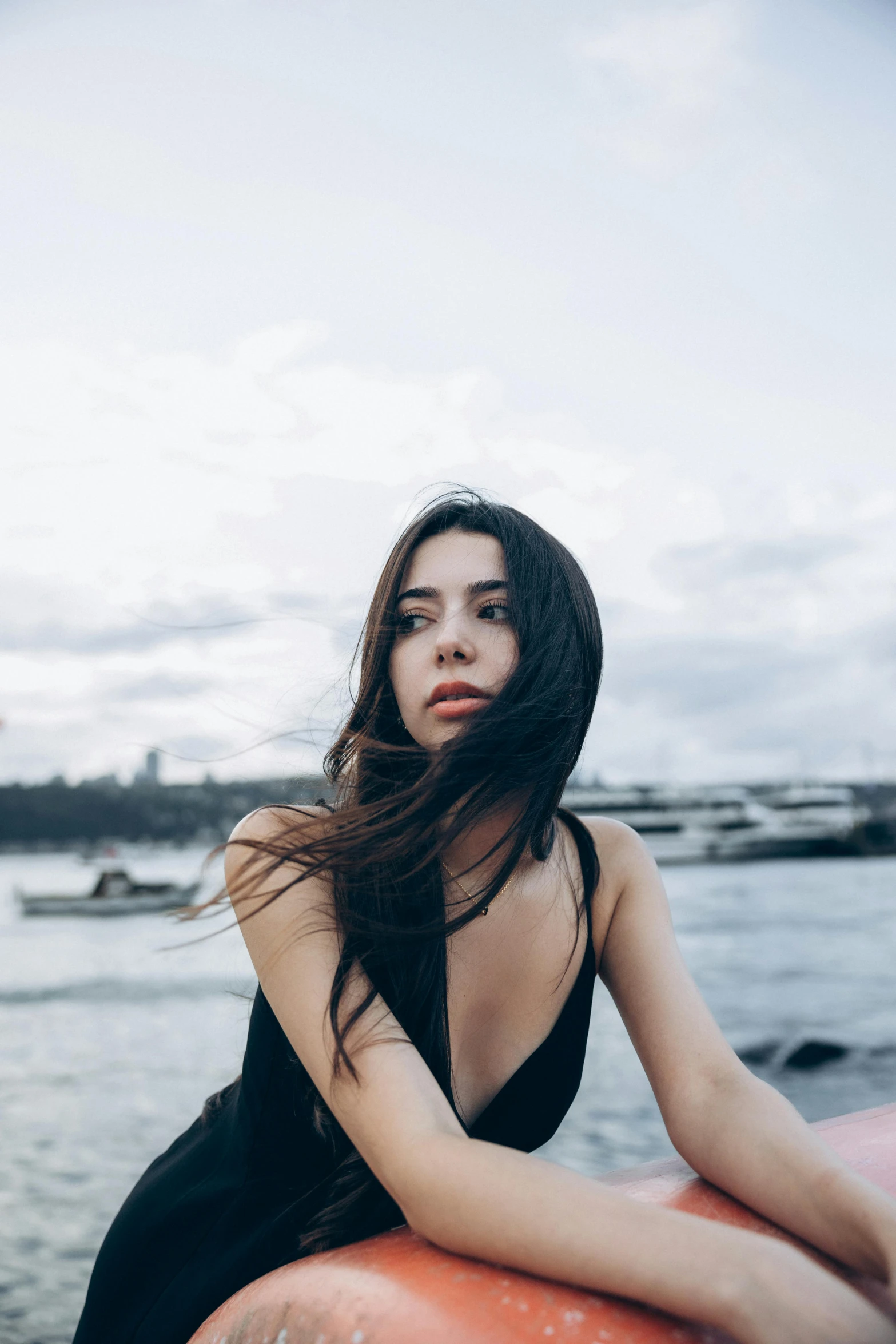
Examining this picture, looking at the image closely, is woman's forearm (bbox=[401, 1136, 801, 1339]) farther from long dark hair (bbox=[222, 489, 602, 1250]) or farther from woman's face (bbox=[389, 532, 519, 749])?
woman's face (bbox=[389, 532, 519, 749])

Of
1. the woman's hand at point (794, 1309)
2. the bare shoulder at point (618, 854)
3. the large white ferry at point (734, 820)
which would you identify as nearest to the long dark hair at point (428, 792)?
the bare shoulder at point (618, 854)

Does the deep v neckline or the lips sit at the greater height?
the lips

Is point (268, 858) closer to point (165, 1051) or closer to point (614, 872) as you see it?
point (614, 872)

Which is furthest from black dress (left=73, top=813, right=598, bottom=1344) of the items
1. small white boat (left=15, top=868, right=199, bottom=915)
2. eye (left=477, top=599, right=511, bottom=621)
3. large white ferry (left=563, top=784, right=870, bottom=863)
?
large white ferry (left=563, top=784, right=870, bottom=863)

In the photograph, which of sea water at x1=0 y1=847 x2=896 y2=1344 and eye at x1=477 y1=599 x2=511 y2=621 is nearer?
eye at x1=477 y1=599 x2=511 y2=621

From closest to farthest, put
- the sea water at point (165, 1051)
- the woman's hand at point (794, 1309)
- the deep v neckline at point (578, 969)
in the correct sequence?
the woman's hand at point (794, 1309) < the deep v neckline at point (578, 969) < the sea water at point (165, 1051)

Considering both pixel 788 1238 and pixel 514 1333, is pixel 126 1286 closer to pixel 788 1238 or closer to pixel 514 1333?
pixel 514 1333

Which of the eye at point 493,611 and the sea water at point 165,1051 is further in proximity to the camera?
the sea water at point 165,1051

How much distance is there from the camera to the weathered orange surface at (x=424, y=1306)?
90 cm

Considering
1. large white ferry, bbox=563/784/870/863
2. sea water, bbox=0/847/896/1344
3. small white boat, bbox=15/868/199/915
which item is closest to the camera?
sea water, bbox=0/847/896/1344

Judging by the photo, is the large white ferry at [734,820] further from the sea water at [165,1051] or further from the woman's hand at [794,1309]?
the woman's hand at [794,1309]

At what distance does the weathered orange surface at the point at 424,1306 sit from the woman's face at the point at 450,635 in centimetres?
66

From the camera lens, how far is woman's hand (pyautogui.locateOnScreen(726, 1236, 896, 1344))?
2.84 ft

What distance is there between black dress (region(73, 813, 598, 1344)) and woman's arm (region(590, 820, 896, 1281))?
12cm
